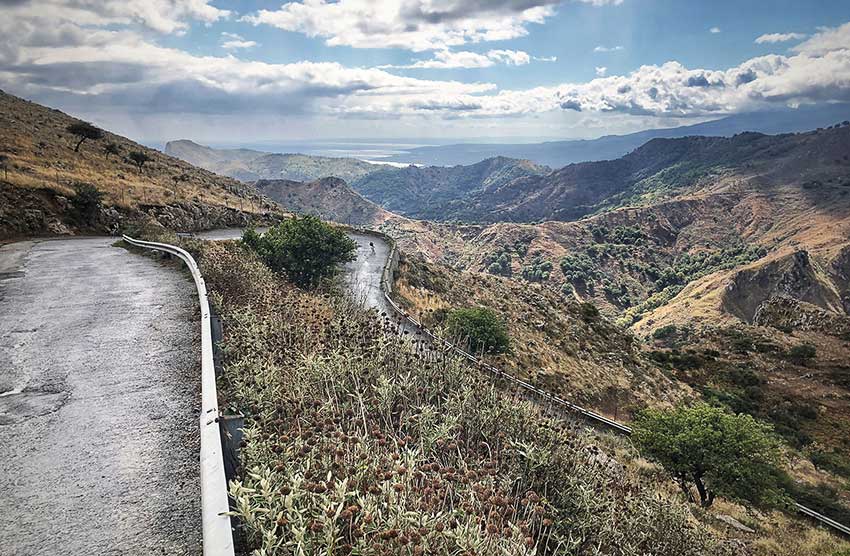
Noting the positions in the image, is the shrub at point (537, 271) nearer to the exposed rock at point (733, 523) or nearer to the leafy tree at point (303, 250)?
the leafy tree at point (303, 250)

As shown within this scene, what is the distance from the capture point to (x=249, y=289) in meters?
10.8

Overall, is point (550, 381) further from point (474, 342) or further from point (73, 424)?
point (73, 424)

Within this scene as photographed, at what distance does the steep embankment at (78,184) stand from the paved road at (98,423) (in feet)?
58.9

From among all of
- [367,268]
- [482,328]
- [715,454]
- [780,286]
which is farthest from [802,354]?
[780,286]

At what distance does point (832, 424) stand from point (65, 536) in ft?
159

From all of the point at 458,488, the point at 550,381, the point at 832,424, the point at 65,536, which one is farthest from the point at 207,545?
the point at 832,424

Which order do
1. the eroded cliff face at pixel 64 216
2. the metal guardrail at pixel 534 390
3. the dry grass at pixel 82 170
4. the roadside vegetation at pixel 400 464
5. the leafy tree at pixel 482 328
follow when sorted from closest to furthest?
1. the roadside vegetation at pixel 400 464
2. the metal guardrail at pixel 534 390
3. the leafy tree at pixel 482 328
4. the eroded cliff face at pixel 64 216
5. the dry grass at pixel 82 170

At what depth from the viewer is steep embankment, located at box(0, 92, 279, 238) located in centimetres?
2550

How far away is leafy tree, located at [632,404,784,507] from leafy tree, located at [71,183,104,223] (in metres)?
30.2

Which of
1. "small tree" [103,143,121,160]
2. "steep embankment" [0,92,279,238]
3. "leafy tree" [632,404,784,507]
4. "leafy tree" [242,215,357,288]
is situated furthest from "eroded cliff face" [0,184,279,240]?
"leafy tree" [632,404,784,507]

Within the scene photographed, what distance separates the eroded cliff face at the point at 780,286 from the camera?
341 ft

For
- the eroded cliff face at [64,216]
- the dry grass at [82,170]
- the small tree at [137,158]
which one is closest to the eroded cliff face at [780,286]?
the dry grass at [82,170]

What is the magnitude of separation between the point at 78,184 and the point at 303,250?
17.1 m

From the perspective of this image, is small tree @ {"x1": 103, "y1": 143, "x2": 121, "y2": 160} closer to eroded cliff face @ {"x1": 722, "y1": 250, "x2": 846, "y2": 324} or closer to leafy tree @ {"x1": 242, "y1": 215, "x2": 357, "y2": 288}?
leafy tree @ {"x1": 242, "y1": 215, "x2": 357, "y2": 288}
